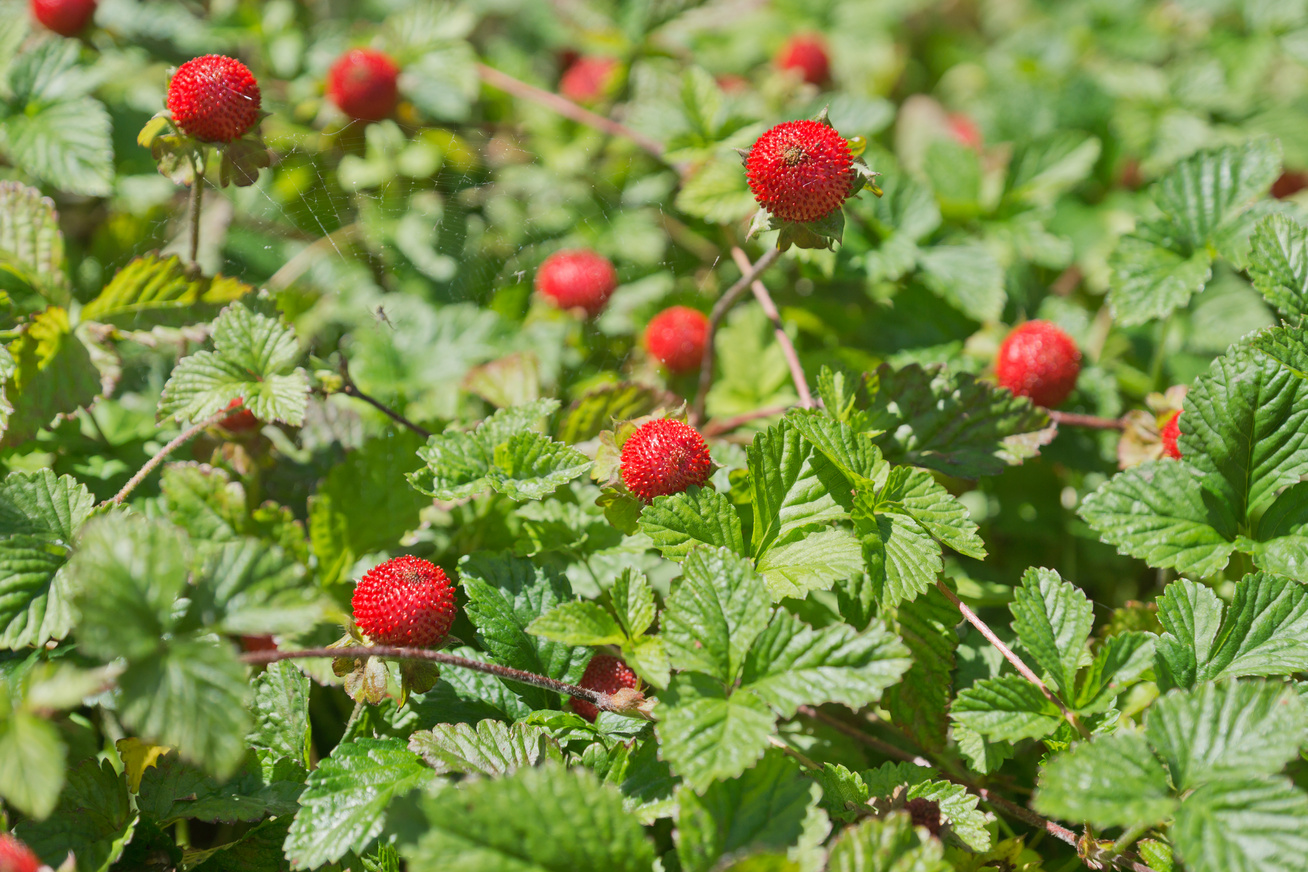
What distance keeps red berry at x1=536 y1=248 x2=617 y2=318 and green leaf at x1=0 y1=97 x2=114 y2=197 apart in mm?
990

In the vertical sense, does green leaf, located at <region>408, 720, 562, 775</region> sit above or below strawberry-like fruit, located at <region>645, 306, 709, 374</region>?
below

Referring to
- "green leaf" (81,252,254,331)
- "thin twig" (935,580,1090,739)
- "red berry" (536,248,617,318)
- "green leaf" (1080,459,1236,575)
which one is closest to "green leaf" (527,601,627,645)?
"thin twig" (935,580,1090,739)

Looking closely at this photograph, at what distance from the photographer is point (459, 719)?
4.88ft

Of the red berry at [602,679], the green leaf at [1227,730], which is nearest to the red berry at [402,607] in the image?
the red berry at [602,679]

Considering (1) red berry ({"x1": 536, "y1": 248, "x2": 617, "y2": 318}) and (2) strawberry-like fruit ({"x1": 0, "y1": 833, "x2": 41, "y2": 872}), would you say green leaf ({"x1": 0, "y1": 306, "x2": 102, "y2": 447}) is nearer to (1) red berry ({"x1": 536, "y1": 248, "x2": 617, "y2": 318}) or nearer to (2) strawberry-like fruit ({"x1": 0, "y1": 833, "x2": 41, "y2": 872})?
(2) strawberry-like fruit ({"x1": 0, "y1": 833, "x2": 41, "y2": 872})

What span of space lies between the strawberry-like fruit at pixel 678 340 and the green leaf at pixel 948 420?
528 mm

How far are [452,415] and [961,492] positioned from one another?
44.5 inches

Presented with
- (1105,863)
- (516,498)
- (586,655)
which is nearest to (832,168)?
(516,498)

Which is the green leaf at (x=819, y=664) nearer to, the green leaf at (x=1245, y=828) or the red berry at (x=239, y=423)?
the green leaf at (x=1245, y=828)

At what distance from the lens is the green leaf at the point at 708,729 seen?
1.14 meters

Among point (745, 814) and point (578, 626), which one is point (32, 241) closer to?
point (578, 626)

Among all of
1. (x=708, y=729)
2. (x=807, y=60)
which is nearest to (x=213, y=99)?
(x=708, y=729)

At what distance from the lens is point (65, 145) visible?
2.02m

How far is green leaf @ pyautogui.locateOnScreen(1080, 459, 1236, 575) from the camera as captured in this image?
152 centimetres
